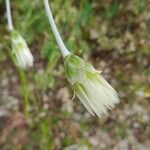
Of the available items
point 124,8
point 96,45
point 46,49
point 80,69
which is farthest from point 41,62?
point 80,69

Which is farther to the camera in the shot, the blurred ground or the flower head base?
the blurred ground

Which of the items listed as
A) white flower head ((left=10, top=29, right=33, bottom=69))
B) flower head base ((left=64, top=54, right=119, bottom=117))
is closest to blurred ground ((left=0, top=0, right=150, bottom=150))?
white flower head ((left=10, top=29, right=33, bottom=69))

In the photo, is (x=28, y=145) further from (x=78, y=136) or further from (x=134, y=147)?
(x=134, y=147)

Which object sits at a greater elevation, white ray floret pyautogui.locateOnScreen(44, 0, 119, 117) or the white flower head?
the white flower head

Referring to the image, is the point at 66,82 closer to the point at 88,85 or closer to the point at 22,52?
the point at 22,52

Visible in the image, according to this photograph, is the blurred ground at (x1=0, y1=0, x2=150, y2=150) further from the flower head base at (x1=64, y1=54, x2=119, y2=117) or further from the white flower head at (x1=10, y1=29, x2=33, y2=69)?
the flower head base at (x1=64, y1=54, x2=119, y2=117)

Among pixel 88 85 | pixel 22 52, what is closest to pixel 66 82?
pixel 22 52
